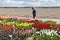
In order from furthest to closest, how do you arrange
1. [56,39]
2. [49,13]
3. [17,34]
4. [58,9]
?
[58,9]
[49,13]
[17,34]
[56,39]

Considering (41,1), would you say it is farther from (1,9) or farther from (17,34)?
(17,34)

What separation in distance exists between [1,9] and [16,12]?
130 inches

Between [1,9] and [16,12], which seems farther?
[1,9]

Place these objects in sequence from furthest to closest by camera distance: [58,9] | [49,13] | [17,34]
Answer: [58,9], [49,13], [17,34]

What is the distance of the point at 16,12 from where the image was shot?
38.5 metres

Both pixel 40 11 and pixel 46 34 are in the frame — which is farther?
pixel 40 11

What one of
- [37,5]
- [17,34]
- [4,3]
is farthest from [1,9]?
[17,34]

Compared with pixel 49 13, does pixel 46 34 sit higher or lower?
higher

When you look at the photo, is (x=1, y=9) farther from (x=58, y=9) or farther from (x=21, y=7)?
(x=58, y=9)

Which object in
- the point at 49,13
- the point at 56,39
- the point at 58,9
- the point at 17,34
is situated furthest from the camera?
the point at 58,9

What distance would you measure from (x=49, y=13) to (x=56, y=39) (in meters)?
27.0

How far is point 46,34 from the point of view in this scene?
10875mm

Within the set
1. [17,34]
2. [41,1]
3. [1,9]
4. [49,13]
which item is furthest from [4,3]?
[17,34]

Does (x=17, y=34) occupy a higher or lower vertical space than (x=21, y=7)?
higher
